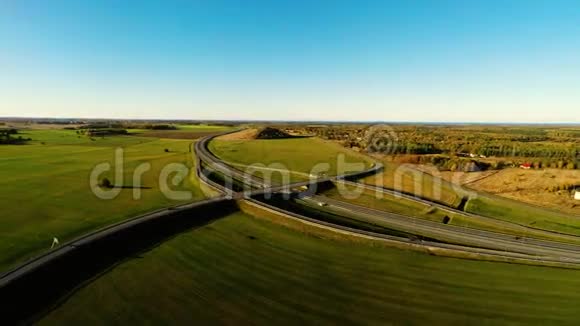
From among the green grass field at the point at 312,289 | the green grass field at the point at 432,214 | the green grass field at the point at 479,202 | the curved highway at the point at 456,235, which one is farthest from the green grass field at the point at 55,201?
the green grass field at the point at 479,202

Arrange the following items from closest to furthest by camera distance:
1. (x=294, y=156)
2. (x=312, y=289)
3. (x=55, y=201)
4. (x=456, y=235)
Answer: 1. (x=312, y=289)
2. (x=456, y=235)
3. (x=55, y=201)
4. (x=294, y=156)

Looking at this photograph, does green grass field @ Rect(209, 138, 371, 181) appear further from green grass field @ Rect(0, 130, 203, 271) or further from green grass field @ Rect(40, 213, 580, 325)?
green grass field @ Rect(40, 213, 580, 325)

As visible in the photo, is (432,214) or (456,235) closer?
(456,235)

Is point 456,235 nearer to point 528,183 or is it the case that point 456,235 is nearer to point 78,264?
point 78,264

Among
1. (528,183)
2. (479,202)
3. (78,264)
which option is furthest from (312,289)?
(528,183)

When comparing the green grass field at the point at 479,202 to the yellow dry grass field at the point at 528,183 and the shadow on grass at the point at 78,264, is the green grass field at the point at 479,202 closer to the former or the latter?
the yellow dry grass field at the point at 528,183

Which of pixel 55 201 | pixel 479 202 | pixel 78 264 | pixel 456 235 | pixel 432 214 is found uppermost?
pixel 55 201

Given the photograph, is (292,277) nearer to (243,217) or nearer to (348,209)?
(243,217)

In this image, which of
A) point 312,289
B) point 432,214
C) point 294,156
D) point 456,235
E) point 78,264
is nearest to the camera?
point 312,289
